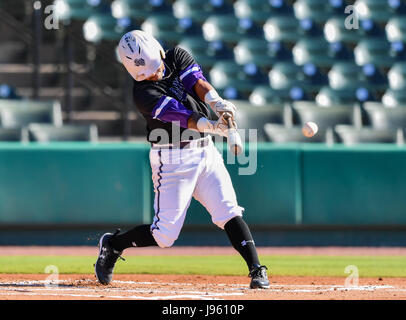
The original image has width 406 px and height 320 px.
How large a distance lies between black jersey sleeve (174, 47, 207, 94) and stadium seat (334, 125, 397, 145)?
4.44 meters

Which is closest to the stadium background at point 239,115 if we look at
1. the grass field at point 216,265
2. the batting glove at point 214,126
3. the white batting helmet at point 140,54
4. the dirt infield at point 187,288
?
the grass field at point 216,265

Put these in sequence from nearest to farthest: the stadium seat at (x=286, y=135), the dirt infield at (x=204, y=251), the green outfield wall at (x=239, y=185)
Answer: the dirt infield at (x=204, y=251)
the green outfield wall at (x=239, y=185)
the stadium seat at (x=286, y=135)

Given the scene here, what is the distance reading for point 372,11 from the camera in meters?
11.7

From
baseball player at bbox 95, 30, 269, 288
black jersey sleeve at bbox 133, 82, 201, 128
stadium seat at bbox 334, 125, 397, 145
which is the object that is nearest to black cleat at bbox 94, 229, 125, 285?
baseball player at bbox 95, 30, 269, 288

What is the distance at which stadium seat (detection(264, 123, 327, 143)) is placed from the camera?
8.96m

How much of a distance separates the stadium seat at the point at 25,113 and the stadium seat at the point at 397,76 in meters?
4.72

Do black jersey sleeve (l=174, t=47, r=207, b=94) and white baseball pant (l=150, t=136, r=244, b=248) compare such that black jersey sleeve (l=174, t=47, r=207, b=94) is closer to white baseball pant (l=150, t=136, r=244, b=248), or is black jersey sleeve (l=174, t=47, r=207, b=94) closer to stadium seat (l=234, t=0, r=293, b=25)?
white baseball pant (l=150, t=136, r=244, b=248)

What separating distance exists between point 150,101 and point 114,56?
5.86m

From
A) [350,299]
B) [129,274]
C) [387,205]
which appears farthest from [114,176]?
[350,299]

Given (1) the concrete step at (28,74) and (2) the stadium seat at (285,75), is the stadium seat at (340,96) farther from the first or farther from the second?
(1) the concrete step at (28,74)

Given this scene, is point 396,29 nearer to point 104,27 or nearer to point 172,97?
point 104,27

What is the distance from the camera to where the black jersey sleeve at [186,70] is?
4852 mm

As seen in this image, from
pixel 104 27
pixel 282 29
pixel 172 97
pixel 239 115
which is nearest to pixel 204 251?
pixel 239 115

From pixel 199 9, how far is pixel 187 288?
697 centimetres
